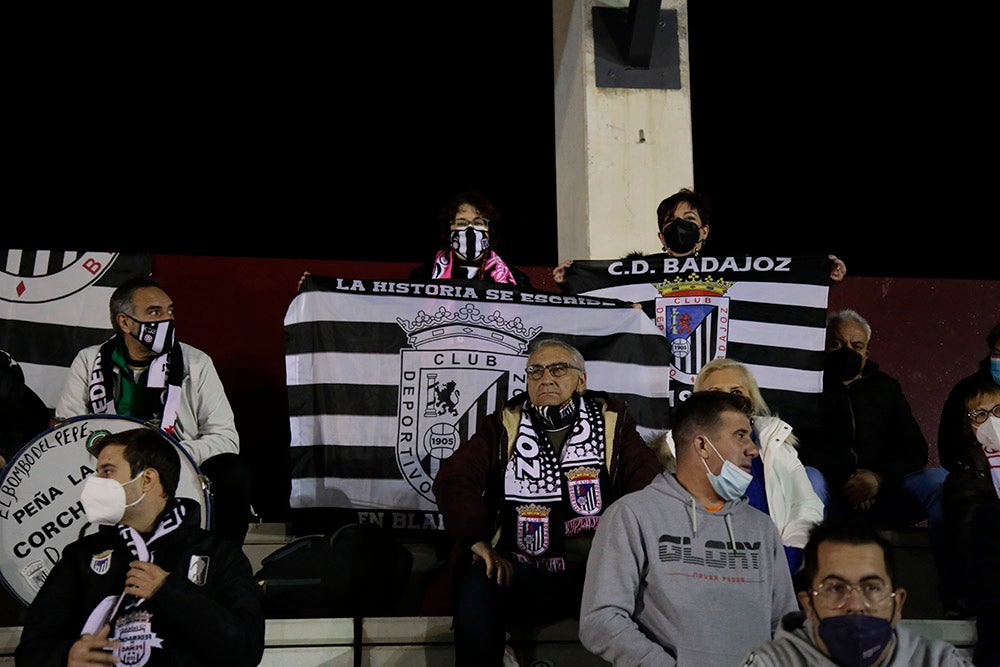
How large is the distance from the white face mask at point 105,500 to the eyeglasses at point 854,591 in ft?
6.33

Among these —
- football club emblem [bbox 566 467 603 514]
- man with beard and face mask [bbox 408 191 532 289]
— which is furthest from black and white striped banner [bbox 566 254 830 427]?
football club emblem [bbox 566 467 603 514]

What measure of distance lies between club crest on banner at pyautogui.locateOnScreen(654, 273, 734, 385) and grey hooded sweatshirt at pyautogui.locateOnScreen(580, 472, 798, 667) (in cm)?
247

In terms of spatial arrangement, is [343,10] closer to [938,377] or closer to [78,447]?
[938,377]

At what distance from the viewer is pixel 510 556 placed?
434 centimetres

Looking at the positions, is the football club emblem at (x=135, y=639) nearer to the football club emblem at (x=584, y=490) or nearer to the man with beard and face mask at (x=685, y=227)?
the football club emblem at (x=584, y=490)

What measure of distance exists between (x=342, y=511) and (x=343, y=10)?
1002 cm

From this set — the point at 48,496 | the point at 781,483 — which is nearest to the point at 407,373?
the point at 48,496

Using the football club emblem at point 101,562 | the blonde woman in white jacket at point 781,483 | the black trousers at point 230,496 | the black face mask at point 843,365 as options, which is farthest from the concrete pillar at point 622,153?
the football club emblem at point 101,562

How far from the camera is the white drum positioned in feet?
14.1

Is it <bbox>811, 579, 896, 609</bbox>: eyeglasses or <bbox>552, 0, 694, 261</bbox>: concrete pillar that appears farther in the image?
<bbox>552, 0, 694, 261</bbox>: concrete pillar

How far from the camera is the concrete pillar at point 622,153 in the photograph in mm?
7574

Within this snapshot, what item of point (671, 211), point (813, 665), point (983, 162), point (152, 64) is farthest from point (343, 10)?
point (813, 665)

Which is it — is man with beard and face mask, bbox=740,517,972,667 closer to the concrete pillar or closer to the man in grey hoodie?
the man in grey hoodie

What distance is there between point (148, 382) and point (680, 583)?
2659mm
